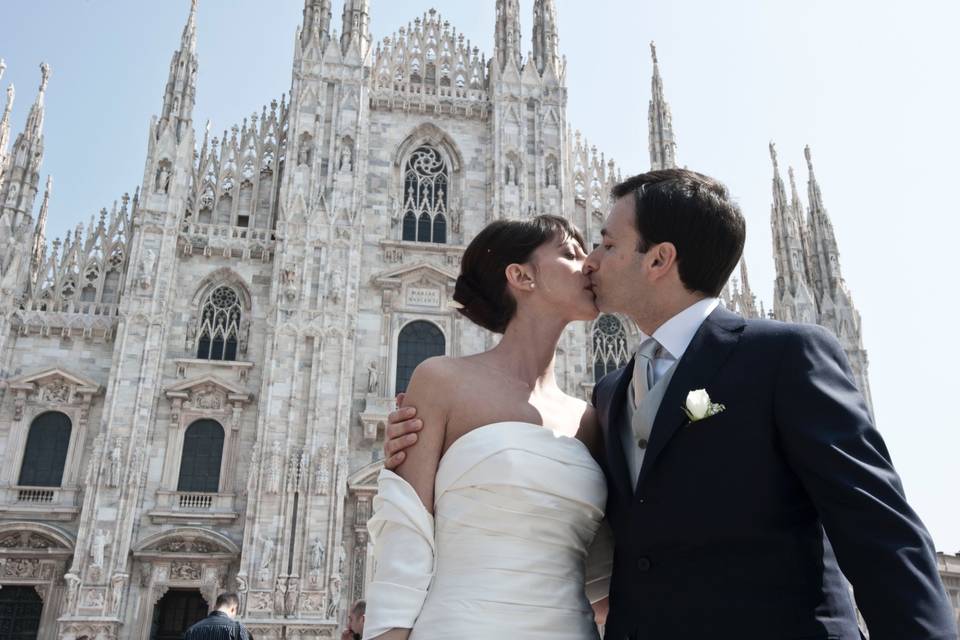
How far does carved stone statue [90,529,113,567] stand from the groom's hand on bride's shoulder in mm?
16204

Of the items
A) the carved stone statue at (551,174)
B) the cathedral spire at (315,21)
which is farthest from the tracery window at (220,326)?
the carved stone statue at (551,174)

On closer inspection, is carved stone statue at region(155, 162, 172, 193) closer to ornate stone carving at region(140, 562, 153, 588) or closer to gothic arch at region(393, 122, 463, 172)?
gothic arch at region(393, 122, 463, 172)

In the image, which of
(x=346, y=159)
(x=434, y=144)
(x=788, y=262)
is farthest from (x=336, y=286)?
(x=788, y=262)

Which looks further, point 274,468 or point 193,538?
point 274,468

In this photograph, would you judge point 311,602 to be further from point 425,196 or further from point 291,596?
point 425,196

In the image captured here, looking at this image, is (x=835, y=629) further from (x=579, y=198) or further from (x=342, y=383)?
(x=579, y=198)

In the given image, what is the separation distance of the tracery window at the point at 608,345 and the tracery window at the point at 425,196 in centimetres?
472

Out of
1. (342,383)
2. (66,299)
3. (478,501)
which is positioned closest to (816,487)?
(478,501)

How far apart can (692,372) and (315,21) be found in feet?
72.7

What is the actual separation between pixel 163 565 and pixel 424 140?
12.5m

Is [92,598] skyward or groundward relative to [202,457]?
groundward

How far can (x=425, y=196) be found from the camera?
71.6 ft

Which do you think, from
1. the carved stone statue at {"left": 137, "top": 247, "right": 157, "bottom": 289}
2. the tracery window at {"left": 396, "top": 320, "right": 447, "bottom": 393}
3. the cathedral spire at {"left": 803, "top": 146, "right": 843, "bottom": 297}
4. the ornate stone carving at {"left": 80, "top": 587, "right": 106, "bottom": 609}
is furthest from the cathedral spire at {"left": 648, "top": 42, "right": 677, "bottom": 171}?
the ornate stone carving at {"left": 80, "top": 587, "right": 106, "bottom": 609}

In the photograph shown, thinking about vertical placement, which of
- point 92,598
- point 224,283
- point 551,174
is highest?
point 551,174
